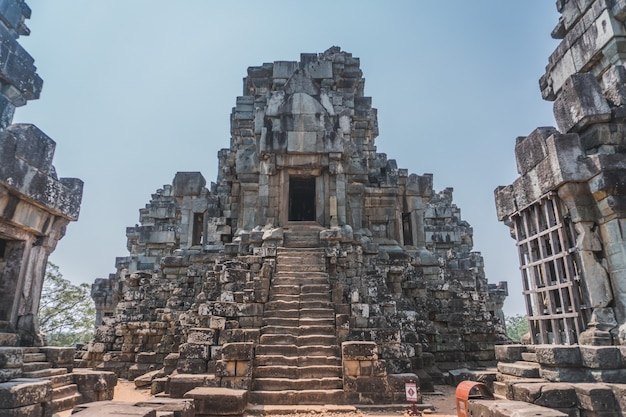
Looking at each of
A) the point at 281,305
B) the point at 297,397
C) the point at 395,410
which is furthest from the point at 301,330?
the point at 395,410

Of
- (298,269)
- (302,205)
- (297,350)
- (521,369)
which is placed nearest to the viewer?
(521,369)

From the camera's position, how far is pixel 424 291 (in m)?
12.1

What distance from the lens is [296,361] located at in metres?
7.59

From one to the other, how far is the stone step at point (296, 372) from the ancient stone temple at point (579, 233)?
3203mm

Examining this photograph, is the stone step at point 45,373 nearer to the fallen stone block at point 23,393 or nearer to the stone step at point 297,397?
the fallen stone block at point 23,393

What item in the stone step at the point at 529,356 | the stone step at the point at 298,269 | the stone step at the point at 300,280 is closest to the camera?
the stone step at the point at 529,356

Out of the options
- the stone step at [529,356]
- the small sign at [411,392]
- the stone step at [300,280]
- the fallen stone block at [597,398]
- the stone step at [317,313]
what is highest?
the stone step at [300,280]

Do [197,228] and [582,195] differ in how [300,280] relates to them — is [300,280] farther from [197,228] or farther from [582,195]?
[197,228]

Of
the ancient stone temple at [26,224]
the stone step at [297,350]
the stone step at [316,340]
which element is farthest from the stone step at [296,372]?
the ancient stone temple at [26,224]

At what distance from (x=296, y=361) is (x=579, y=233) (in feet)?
17.4

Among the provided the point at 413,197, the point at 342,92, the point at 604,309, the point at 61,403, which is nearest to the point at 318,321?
the point at 61,403

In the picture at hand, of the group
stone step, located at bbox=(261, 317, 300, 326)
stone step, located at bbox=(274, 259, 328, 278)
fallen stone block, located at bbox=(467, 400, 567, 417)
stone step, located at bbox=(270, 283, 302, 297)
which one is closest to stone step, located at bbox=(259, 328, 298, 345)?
stone step, located at bbox=(261, 317, 300, 326)

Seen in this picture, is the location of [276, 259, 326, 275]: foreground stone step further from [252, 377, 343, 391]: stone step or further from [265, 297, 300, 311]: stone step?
[252, 377, 343, 391]: stone step

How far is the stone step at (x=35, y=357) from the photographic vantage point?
4685 millimetres
